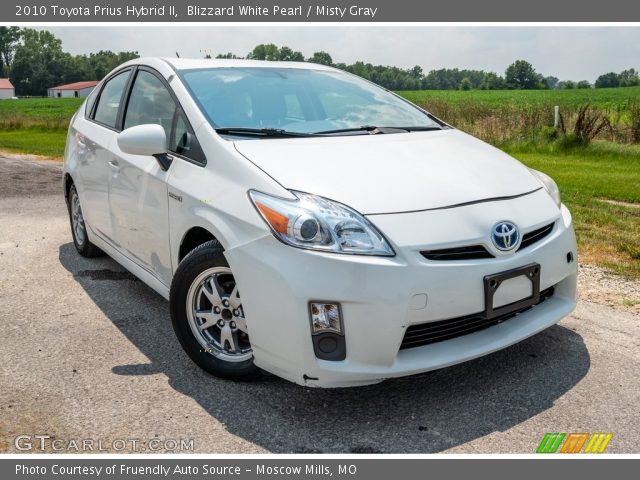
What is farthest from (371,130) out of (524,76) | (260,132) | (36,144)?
(524,76)

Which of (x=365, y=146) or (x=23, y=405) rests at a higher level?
(x=365, y=146)

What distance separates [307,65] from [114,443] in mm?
2984

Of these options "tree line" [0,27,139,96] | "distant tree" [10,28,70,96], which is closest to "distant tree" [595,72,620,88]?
"tree line" [0,27,139,96]

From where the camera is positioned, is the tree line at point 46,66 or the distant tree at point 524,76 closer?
the distant tree at point 524,76

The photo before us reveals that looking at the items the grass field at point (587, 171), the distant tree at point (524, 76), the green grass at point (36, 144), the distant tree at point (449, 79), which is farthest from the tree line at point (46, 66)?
the grass field at point (587, 171)

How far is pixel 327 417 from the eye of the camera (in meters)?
3.21

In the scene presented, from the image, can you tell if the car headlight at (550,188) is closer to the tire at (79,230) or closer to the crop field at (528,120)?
the tire at (79,230)

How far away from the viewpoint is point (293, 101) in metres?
4.24

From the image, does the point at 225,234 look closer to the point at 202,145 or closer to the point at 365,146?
the point at 202,145

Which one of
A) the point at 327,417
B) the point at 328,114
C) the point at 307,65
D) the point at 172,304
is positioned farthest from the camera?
the point at 307,65

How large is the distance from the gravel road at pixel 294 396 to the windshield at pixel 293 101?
143 cm

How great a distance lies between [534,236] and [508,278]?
1.18ft

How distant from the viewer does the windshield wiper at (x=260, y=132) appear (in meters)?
3.71
